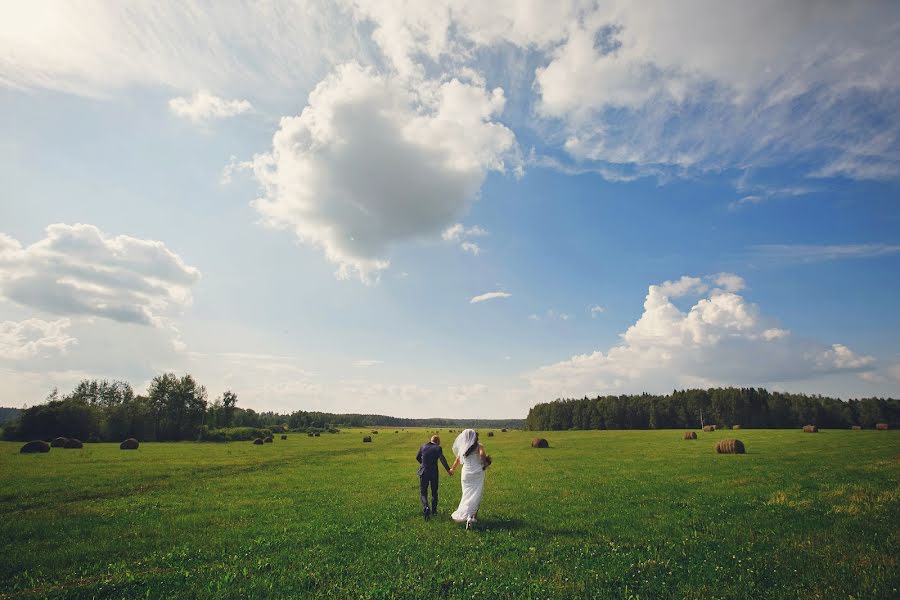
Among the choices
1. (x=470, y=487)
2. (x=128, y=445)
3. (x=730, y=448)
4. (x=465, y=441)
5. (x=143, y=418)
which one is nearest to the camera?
(x=470, y=487)

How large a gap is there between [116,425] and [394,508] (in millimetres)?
111472

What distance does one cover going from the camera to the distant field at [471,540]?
8.48 m

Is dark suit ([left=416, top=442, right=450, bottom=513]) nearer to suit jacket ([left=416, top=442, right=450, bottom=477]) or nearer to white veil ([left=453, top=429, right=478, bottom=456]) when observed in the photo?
suit jacket ([left=416, top=442, right=450, bottom=477])

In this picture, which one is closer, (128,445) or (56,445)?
(56,445)

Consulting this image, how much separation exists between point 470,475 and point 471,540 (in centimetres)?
242

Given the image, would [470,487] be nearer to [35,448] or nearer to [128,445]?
[35,448]

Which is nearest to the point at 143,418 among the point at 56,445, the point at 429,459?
the point at 56,445

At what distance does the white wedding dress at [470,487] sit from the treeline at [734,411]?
14558cm

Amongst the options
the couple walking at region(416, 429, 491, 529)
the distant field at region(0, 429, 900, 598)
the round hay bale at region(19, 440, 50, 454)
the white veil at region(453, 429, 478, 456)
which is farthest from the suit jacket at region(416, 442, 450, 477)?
the round hay bale at region(19, 440, 50, 454)

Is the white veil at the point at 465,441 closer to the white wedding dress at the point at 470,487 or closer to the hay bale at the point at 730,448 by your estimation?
the white wedding dress at the point at 470,487

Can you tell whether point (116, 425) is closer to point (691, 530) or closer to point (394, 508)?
point (394, 508)

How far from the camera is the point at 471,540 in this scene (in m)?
11.4

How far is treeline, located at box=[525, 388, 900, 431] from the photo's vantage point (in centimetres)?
13300

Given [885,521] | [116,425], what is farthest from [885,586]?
[116,425]
